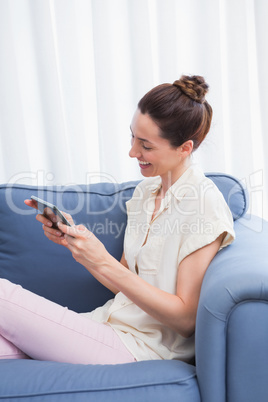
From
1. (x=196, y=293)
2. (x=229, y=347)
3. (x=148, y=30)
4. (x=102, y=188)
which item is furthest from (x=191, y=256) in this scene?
(x=148, y=30)

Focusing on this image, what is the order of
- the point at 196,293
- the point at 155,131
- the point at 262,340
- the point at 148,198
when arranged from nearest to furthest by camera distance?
the point at 262,340 < the point at 196,293 < the point at 155,131 < the point at 148,198

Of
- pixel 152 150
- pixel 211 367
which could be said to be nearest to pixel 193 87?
pixel 152 150

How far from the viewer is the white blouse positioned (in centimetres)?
128

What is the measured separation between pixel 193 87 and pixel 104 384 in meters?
0.87

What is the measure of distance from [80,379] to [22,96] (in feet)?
5.00

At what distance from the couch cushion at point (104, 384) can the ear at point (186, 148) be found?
24.9 inches

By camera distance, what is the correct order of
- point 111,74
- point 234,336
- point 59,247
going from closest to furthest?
point 234,336 < point 59,247 < point 111,74

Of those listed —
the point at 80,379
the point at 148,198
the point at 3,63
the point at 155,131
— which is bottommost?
the point at 80,379

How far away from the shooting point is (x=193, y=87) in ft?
4.65

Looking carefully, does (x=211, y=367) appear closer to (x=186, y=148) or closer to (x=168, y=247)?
(x=168, y=247)

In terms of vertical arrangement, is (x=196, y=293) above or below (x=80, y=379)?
above

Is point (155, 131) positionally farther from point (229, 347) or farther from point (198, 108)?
point (229, 347)

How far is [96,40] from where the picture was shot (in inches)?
85.4

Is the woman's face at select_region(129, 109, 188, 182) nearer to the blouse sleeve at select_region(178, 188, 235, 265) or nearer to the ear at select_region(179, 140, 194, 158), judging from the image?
the ear at select_region(179, 140, 194, 158)
